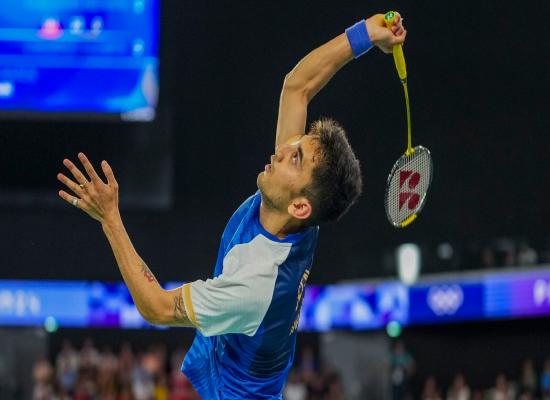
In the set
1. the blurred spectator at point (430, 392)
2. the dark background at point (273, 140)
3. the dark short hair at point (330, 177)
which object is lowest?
the blurred spectator at point (430, 392)

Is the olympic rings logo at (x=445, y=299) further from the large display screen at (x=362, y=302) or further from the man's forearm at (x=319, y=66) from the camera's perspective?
the man's forearm at (x=319, y=66)

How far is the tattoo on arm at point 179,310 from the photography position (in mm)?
3525

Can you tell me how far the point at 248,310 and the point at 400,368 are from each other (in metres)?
9.84

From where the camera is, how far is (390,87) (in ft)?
53.4

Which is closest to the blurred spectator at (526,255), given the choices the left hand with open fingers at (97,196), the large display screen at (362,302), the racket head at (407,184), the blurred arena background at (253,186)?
the blurred arena background at (253,186)

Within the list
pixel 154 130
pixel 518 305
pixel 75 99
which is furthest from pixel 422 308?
pixel 75 99

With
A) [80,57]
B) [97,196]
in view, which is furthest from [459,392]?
[97,196]

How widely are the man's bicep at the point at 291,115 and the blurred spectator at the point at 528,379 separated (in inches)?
394

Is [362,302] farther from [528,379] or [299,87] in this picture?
[299,87]

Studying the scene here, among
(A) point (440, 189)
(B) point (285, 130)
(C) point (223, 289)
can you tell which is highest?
(A) point (440, 189)

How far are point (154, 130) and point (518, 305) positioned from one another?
561 centimetres

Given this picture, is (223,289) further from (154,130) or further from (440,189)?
(440,189)

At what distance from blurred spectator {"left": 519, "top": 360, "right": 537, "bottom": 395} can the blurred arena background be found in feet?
0.20

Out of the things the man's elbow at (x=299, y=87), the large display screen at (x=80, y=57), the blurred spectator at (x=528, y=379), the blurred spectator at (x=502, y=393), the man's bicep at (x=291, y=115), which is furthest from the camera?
the blurred spectator at (x=528, y=379)
